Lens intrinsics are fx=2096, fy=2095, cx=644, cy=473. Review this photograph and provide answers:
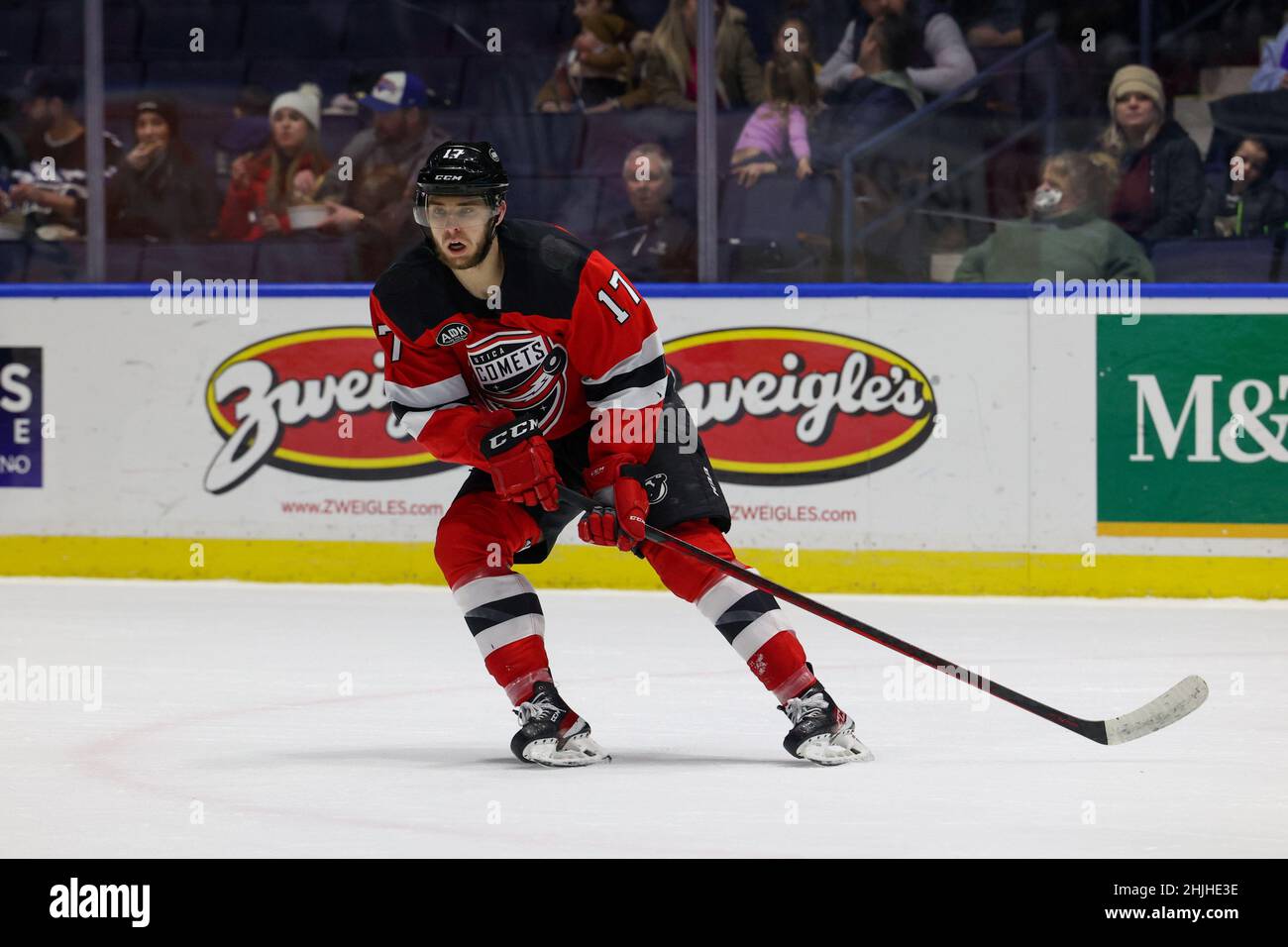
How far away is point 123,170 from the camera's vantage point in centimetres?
708

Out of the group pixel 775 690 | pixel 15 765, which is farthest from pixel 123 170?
pixel 775 690

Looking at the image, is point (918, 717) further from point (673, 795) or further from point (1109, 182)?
point (1109, 182)

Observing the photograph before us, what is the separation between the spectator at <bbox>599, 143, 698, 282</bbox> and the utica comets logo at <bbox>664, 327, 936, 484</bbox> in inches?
9.8

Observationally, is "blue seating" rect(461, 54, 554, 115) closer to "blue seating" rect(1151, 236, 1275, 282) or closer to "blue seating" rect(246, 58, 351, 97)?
"blue seating" rect(246, 58, 351, 97)

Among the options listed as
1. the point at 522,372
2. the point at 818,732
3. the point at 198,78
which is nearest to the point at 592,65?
the point at 198,78

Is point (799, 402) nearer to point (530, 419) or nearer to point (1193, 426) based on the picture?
point (1193, 426)

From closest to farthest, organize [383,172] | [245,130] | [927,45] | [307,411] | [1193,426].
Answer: [1193,426] < [927,45] < [307,411] < [383,172] < [245,130]

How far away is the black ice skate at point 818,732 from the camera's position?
4.06 metres

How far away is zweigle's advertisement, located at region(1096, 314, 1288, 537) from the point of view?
6.21 meters

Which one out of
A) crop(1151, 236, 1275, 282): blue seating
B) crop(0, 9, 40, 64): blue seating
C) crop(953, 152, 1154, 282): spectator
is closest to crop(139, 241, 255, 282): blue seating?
crop(0, 9, 40, 64): blue seating

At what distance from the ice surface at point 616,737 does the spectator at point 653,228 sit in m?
1.05

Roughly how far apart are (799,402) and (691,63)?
1.14 m

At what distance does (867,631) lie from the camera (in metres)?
4.11

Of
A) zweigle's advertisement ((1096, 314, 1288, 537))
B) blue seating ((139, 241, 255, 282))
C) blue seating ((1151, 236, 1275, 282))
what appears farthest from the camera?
blue seating ((139, 241, 255, 282))
